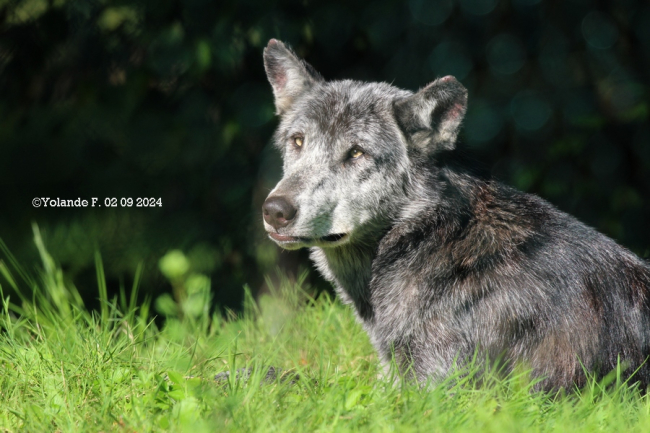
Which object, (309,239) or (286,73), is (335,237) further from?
(286,73)

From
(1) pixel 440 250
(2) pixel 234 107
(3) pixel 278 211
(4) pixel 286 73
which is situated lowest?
(1) pixel 440 250

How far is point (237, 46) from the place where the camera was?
4.34 metres

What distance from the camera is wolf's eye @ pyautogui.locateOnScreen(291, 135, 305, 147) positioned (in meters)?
3.79

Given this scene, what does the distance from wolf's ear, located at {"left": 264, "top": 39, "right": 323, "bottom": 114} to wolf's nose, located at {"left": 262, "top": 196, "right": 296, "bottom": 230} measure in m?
1.01

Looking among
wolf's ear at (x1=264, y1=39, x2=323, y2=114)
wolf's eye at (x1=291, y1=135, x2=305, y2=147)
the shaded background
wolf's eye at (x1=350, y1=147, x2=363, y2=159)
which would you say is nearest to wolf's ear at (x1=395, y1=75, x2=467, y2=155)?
wolf's eye at (x1=350, y1=147, x2=363, y2=159)

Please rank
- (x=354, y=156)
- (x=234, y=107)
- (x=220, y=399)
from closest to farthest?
1. (x=220, y=399)
2. (x=354, y=156)
3. (x=234, y=107)

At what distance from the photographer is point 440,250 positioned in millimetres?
3453

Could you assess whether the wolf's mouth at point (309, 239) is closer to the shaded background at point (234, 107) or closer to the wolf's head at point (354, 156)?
the wolf's head at point (354, 156)

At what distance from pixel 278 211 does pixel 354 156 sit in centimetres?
59

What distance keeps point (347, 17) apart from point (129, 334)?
2.45 metres

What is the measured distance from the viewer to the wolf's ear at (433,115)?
11.2ft

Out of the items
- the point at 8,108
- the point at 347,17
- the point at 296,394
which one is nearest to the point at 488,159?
the point at 347,17

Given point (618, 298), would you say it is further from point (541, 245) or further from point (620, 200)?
point (620, 200)

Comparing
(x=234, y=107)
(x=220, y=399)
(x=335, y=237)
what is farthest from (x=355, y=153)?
(x=220, y=399)
